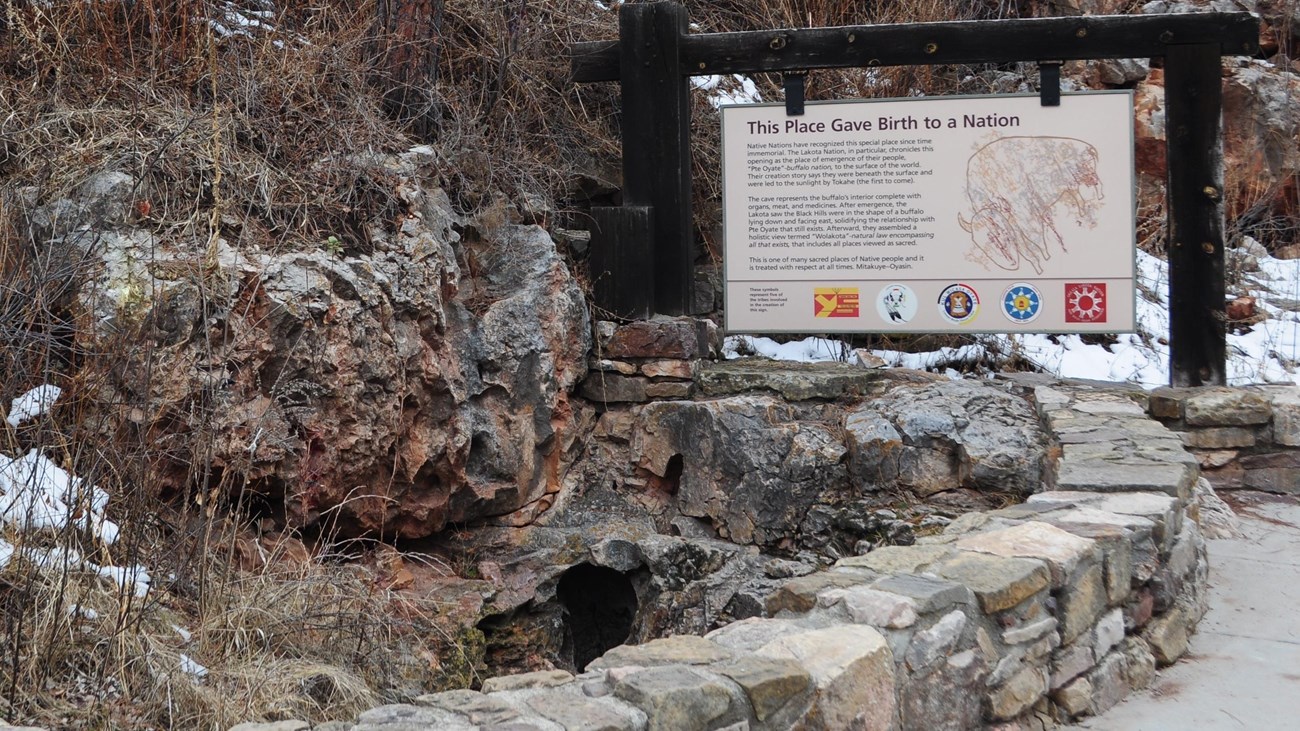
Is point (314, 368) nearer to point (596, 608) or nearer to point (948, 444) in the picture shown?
point (596, 608)

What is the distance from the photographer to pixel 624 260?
6.49 m

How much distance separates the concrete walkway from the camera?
322 centimetres

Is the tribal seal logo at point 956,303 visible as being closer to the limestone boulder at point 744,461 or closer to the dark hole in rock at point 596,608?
the limestone boulder at point 744,461

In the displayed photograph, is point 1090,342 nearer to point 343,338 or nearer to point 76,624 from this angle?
point 343,338

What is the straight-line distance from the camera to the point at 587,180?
23.3 feet

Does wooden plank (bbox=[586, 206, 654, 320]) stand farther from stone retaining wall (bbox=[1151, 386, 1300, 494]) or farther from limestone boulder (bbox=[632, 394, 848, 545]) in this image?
stone retaining wall (bbox=[1151, 386, 1300, 494])

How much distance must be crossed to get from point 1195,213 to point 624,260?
10.0 ft

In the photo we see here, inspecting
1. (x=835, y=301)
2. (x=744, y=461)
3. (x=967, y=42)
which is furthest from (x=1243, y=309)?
(x=744, y=461)

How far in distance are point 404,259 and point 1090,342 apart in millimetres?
4877

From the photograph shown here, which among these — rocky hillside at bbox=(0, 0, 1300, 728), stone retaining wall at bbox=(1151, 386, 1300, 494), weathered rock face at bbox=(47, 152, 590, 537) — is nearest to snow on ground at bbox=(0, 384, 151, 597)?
rocky hillside at bbox=(0, 0, 1300, 728)

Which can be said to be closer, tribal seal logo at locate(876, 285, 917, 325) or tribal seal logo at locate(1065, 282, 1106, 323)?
tribal seal logo at locate(1065, 282, 1106, 323)

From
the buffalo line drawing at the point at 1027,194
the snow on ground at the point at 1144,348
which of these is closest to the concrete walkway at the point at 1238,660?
the buffalo line drawing at the point at 1027,194

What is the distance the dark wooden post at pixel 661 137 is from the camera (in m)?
6.43

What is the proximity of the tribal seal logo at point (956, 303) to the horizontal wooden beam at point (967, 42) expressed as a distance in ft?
3.99
